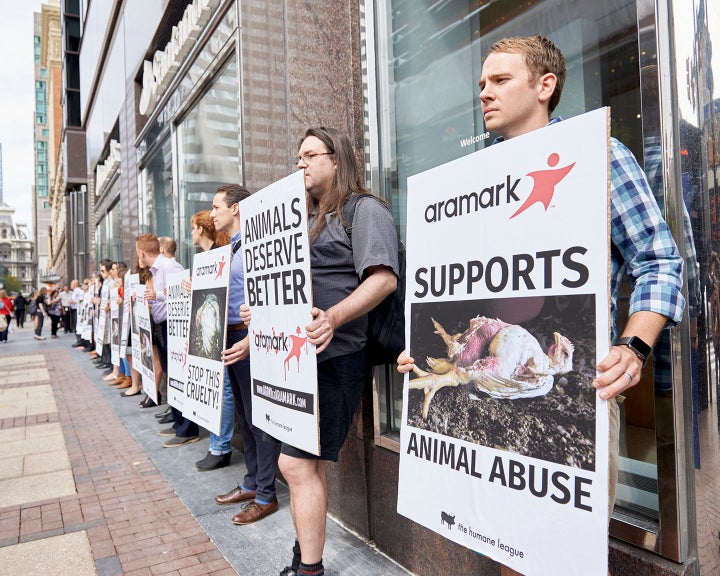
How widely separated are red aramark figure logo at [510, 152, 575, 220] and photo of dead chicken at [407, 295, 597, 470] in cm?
26

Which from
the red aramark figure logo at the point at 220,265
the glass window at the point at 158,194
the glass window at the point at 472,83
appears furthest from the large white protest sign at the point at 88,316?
the glass window at the point at 472,83

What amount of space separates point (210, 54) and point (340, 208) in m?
4.71

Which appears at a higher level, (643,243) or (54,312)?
(643,243)

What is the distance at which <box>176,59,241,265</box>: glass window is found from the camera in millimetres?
6223

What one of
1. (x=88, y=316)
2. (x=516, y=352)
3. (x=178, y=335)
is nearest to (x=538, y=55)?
(x=516, y=352)

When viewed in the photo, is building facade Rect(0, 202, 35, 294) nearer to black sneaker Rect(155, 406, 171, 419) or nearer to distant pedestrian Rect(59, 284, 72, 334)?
distant pedestrian Rect(59, 284, 72, 334)

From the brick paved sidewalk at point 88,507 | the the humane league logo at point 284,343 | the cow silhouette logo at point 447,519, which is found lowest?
the brick paved sidewalk at point 88,507

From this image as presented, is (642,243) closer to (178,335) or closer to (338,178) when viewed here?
(338,178)

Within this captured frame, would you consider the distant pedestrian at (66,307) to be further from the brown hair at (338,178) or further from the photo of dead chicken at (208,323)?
the brown hair at (338,178)

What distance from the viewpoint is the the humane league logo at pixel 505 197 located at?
4.99 feet

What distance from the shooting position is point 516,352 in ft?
5.18

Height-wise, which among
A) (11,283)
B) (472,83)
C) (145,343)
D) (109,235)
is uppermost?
(11,283)

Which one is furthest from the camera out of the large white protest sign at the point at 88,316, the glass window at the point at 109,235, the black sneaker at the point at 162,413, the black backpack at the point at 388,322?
the glass window at the point at 109,235

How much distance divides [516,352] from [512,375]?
0.06 metres
